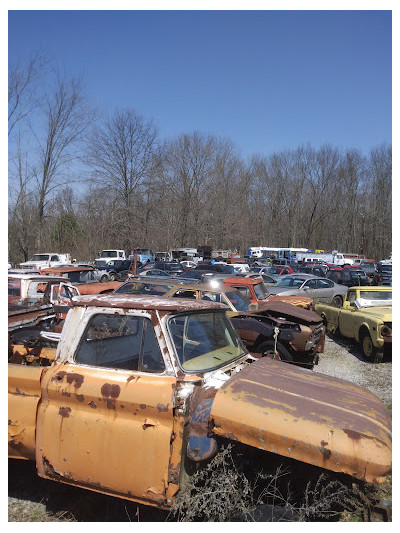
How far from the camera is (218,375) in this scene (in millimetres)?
3127

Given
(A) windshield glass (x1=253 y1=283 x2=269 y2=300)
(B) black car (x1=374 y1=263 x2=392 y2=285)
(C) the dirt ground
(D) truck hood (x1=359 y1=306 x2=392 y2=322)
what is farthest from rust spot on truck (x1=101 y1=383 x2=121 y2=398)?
(B) black car (x1=374 y1=263 x2=392 y2=285)

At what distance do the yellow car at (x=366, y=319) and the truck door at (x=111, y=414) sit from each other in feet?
22.1

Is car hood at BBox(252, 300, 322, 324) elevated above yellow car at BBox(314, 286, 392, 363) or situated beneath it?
elevated above

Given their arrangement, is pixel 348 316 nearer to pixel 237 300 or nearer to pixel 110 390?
pixel 237 300

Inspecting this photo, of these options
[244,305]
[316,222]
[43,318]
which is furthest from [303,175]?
[43,318]

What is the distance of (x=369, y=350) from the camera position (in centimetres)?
867

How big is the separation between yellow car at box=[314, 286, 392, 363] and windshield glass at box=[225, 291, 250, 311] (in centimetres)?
273

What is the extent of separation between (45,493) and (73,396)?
1.21 metres

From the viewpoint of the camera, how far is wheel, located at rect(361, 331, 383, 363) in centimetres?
835

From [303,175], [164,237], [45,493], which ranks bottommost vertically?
[45,493]

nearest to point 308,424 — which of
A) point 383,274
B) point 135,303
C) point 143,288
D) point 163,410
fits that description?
point 163,410

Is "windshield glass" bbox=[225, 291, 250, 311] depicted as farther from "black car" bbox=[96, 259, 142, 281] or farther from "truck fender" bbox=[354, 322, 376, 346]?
"black car" bbox=[96, 259, 142, 281]

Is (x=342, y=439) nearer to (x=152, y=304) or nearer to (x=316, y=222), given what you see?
(x=152, y=304)

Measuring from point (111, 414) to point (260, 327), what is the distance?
15.1 feet
